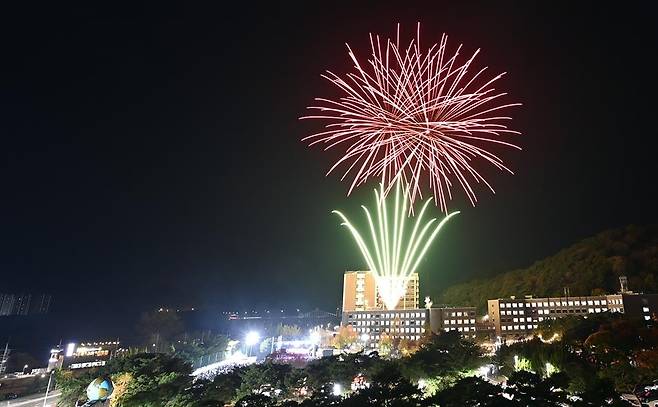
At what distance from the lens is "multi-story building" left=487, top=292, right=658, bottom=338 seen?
56.6 m

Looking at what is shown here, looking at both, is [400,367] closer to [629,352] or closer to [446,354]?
[446,354]

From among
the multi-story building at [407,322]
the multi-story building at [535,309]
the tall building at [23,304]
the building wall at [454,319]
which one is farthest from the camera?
the tall building at [23,304]

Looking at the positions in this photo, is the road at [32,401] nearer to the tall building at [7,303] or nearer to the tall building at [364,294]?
the tall building at [364,294]

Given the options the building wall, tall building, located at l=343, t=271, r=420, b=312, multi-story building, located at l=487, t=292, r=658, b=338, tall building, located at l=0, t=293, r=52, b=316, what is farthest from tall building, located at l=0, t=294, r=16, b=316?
multi-story building, located at l=487, t=292, r=658, b=338

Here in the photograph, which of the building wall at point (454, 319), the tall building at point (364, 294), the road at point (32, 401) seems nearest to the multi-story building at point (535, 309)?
the building wall at point (454, 319)

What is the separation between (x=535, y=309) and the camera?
63188 mm

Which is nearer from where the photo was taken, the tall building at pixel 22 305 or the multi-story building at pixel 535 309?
the multi-story building at pixel 535 309

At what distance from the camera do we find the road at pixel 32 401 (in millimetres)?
31006

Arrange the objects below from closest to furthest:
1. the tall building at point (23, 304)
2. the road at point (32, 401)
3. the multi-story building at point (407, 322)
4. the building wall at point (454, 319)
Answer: the road at point (32, 401), the building wall at point (454, 319), the multi-story building at point (407, 322), the tall building at point (23, 304)

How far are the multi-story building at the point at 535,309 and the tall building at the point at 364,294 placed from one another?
2151cm

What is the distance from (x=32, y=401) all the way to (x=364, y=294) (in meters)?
60.5


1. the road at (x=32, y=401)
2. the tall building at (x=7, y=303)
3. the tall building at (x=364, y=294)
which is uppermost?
the tall building at (x=364, y=294)

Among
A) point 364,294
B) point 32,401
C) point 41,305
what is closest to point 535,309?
point 364,294

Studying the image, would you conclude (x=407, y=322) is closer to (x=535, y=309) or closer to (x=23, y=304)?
(x=535, y=309)
